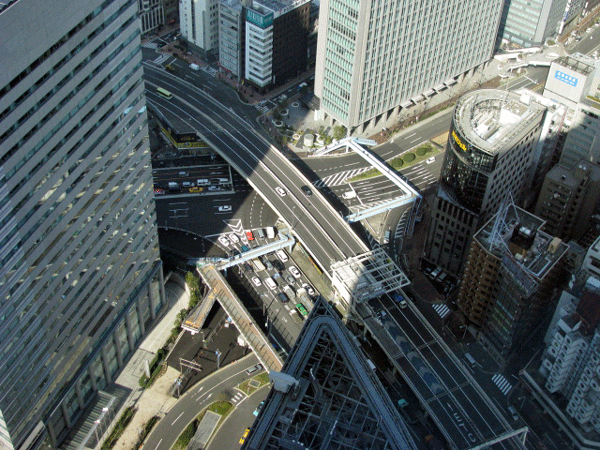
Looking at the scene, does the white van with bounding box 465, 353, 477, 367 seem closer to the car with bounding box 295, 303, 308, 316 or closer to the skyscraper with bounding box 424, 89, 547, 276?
the skyscraper with bounding box 424, 89, 547, 276

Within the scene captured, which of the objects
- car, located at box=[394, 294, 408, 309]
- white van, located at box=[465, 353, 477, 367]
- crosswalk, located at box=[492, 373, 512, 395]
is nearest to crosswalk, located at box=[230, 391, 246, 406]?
car, located at box=[394, 294, 408, 309]

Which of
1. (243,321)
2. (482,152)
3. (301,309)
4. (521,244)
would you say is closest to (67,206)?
(243,321)

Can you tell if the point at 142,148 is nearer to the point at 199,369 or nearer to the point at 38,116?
the point at 38,116

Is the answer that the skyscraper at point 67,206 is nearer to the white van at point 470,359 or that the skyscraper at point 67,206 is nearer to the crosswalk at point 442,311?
the crosswalk at point 442,311

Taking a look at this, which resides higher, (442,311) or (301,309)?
(442,311)

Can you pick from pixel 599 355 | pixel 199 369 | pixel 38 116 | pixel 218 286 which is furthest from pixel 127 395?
pixel 599 355

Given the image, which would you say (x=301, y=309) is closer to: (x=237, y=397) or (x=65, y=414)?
(x=237, y=397)
